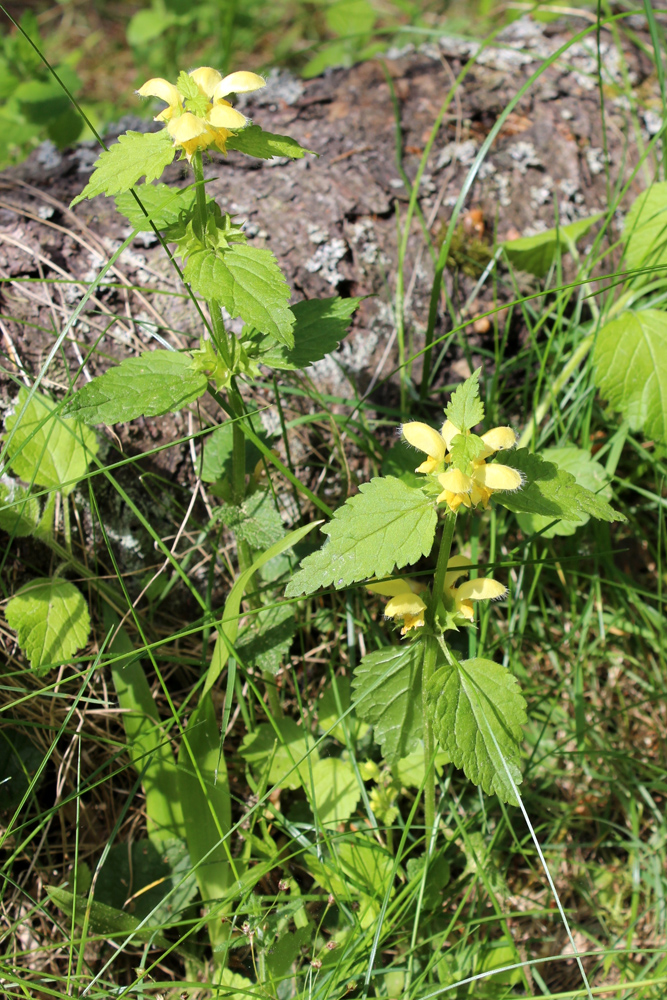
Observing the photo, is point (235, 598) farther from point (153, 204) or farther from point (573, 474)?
point (573, 474)

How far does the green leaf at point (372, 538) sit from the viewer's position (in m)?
1.10

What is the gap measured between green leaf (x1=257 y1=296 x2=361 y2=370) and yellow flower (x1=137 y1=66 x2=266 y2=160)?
0.35 meters

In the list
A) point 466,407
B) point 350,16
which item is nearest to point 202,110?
point 466,407

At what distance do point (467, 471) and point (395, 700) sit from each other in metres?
0.55

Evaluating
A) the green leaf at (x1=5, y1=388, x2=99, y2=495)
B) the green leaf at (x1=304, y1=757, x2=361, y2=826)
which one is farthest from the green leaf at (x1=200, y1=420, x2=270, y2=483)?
the green leaf at (x1=304, y1=757, x2=361, y2=826)

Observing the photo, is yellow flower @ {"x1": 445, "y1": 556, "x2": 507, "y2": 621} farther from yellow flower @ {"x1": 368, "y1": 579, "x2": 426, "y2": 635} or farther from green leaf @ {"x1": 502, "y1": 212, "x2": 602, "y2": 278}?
green leaf @ {"x1": 502, "y1": 212, "x2": 602, "y2": 278}

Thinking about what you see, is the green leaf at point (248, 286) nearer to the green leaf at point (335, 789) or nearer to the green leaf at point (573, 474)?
the green leaf at point (573, 474)

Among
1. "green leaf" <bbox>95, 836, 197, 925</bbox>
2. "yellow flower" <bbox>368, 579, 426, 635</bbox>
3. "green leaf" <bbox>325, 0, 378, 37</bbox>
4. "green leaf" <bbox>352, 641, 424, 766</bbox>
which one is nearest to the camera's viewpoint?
"yellow flower" <bbox>368, 579, 426, 635</bbox>

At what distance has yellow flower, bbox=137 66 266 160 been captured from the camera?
1108 mm

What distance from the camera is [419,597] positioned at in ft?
4.34

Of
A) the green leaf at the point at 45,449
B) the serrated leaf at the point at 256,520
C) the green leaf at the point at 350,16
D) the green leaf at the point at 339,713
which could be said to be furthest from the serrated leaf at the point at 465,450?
the green leaf at the point at 350,16

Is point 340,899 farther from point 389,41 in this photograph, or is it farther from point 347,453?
point 389,41

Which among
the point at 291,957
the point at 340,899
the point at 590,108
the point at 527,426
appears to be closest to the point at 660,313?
the point at 527,426

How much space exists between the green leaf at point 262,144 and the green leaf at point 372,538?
1.93 feet
